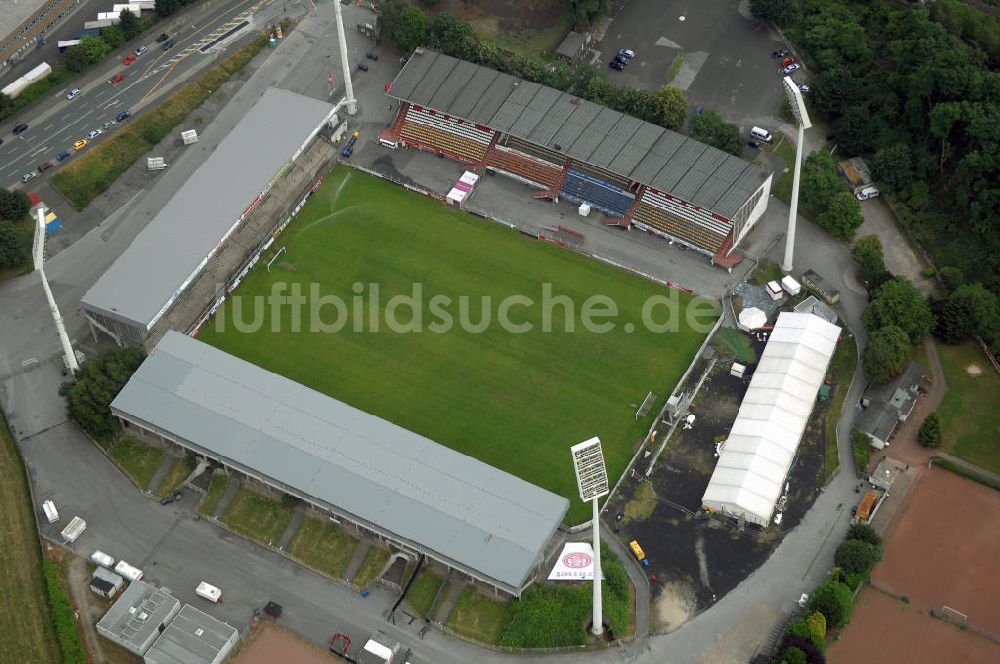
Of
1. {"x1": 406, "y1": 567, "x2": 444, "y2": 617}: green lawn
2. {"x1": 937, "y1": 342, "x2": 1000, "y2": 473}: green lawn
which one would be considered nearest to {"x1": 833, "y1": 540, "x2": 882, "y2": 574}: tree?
{"x1": 937, "y1": 342, "x2": 1000, "y2": 473}: green lawn

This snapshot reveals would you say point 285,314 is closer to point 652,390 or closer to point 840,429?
point 652,390

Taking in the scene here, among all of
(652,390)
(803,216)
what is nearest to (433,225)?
(652,390)

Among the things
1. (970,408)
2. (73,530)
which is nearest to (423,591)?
(73,530)

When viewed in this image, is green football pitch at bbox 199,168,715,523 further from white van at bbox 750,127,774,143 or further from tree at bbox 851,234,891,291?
white van at bbox 750,127,774,143

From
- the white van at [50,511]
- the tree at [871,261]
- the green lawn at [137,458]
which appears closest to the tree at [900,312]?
the tree at [871,261]

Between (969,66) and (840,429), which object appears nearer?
(840,429)
